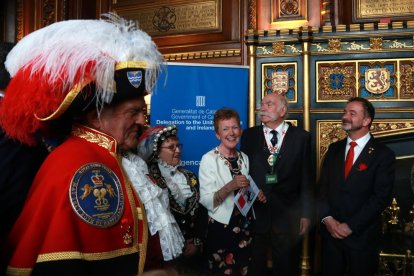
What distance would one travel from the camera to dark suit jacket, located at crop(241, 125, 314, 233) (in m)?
3.33

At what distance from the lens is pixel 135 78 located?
156 cm

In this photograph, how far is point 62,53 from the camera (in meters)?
1.49

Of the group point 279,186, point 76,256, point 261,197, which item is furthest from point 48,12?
point 76,256

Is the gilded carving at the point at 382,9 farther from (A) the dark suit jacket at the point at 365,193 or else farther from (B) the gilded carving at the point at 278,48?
(A) the dark suit jacket at the point at 365,193

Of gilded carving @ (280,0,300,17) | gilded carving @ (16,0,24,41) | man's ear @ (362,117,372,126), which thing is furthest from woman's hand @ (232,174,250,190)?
gilded carving @ (16,0,24,41)

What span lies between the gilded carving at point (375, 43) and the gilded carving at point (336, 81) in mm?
199

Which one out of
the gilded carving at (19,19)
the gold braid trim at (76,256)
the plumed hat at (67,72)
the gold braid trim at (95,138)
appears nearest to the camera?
the gold braid trim at (76,256)

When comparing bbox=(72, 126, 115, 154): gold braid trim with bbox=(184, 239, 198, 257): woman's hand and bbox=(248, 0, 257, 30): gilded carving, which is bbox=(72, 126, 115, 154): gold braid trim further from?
bbox=(248, 0, 257, 30): gilded carving

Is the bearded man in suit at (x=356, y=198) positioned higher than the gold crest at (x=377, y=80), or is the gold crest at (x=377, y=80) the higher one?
the gold crest at (x=377, y=80)

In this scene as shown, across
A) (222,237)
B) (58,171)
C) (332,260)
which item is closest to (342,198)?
(332,260)

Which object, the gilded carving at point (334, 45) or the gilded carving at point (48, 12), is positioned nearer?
the gilded carving at point (334, 45)

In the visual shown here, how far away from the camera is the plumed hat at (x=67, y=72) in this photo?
4.84ft

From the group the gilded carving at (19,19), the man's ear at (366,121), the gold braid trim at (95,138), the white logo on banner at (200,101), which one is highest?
the gilded carving at (19,19)

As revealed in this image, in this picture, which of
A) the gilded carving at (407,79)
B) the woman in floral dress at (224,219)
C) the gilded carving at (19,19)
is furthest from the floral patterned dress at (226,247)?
the gilded carving at (19,19)
